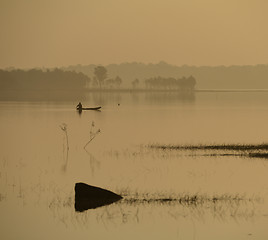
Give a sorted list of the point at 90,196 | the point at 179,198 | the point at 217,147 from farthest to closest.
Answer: the point at 217,147
the point at 179,198
the point at 90,196

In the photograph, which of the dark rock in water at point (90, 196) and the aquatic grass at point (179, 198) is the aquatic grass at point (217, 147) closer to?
the aquatic grass at point (179, 198)

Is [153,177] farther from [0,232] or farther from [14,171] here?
[0,232]

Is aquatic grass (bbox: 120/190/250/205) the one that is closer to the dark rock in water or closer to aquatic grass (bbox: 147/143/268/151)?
the dark rock in water

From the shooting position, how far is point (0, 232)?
65.6 ft

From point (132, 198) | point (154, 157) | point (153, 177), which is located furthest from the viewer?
point (154, 157)

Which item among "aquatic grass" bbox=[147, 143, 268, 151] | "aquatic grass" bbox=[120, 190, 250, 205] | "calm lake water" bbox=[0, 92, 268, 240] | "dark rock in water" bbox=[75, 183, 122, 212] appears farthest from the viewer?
"aquatic grass" bbox=[147, 143, 268, 151]

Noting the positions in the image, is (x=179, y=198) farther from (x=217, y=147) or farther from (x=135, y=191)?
(x=217, y=147)

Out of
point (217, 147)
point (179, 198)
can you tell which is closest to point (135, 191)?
point (179, 198)

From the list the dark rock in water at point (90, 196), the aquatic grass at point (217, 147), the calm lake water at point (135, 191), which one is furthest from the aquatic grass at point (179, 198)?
the aquatic grass at point (217, 147)

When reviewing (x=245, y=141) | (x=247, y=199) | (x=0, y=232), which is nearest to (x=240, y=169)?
(x=247, y=199)

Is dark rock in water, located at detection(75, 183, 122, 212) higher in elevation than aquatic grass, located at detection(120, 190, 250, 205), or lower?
higher

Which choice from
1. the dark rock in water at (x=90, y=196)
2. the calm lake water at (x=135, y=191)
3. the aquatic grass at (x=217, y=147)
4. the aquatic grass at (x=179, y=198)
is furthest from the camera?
the aquatic grass at (x=217, y=147)

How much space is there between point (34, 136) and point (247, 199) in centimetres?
3086

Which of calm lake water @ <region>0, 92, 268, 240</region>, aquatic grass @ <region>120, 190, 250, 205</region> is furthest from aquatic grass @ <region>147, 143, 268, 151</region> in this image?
aquatic grass @ <region>120, 190, 250, 205</region>
